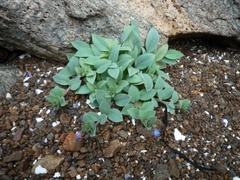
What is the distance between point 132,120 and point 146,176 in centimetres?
29

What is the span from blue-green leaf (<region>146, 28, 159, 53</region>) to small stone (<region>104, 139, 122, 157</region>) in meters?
0.57

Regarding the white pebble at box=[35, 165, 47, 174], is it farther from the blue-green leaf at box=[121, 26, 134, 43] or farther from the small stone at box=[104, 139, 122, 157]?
the blue-green leaf at box=[121, 26, 134, 43]

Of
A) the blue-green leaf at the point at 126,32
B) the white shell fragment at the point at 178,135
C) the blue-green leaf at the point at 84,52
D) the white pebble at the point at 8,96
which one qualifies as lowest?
the white pebble at the point at 8,96

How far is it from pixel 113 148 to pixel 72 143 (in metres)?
0.19

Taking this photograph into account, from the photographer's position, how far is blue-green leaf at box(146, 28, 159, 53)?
5.67ft

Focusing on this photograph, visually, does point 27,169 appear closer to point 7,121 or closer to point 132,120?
point 7,121

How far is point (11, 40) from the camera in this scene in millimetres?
Answer: 1695

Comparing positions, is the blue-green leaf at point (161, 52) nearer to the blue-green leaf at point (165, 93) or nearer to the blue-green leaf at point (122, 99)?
the blue-green leaf at point (165, 93)

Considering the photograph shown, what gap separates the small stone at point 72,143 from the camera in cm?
143

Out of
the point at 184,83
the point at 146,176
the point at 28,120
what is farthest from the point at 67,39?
the point at 146,176

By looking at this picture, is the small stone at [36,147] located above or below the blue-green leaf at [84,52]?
below

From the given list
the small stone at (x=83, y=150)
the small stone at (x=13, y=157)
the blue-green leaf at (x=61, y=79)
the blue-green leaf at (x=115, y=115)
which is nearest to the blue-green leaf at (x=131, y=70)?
the blue-green leaf at (x=115, y=115)

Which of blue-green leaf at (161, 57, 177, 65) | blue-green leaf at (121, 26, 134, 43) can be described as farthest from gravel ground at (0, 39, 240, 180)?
blue-green leaf at (121, 26, 134, 43)

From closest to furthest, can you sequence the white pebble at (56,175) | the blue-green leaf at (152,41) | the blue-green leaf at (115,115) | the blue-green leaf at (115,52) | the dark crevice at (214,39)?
the white pebble at (56,175) → the blue-green leaf at (115,115) → the blue-green leaf at (115,52) → the blue-green leaf at (152,41) → the dark crevice at (214,39)
